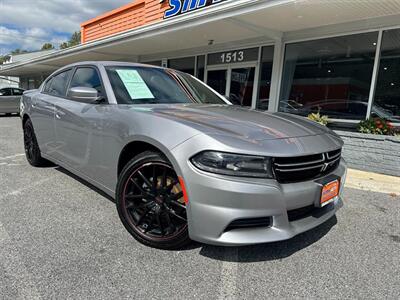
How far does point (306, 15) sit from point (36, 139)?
5542mm

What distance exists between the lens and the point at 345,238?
8.95 ft

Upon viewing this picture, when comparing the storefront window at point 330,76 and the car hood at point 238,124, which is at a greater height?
the storefront window at point 330,76

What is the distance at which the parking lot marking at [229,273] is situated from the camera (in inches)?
75.3

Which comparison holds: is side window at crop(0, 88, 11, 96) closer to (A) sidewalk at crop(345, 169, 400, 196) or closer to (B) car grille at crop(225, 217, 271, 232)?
(A) sidewalk at crop(345, 169, 400, 196)

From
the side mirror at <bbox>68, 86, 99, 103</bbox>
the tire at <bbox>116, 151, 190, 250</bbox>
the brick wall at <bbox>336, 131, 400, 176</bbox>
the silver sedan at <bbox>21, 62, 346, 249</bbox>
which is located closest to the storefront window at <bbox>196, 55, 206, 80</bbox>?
the brick wall at <bbox>336, 131, 400, 176</bbox>

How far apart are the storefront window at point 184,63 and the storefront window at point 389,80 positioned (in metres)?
6.13

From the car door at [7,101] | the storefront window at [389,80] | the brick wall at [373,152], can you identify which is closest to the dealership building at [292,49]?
the storefront window at [389,80]

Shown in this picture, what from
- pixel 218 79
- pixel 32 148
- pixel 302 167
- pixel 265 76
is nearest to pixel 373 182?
pixel 302 167

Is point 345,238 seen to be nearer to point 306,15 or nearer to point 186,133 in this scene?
point 186,133

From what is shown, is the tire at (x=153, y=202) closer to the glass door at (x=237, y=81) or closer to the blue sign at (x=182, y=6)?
the glass door at (x=237, y=81)

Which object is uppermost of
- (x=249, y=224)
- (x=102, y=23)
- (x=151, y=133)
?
(x=102, y=23)

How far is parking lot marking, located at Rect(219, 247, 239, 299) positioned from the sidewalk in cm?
297

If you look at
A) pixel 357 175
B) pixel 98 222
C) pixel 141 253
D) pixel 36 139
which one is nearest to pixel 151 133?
pixel 141 253

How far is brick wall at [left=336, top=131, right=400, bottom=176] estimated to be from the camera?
5219 mm
